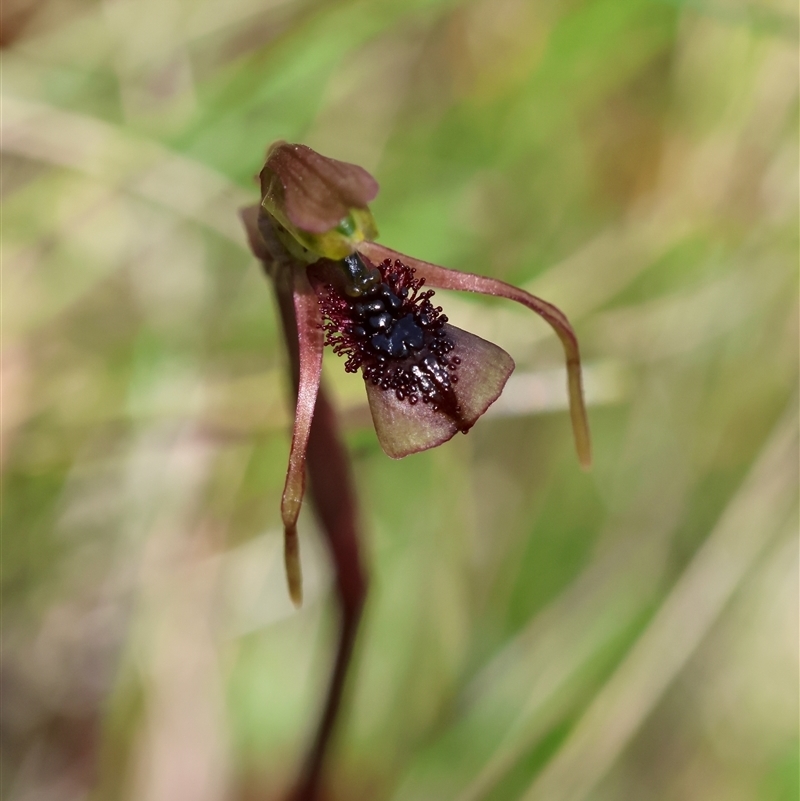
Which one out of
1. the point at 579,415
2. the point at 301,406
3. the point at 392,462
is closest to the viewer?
the point at 301,406

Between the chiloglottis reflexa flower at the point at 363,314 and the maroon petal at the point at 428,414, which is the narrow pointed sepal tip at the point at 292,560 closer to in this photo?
the chiloglottis reflexa flower at the point at 363,314

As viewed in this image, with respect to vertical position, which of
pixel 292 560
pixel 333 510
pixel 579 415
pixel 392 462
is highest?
pixel 579 415

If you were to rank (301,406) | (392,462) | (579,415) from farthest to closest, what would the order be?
(392,462)
(579,415)
(301,406)

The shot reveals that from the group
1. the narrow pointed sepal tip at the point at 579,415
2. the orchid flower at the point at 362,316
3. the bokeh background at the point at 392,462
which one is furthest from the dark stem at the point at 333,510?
the bokeh background at the point at 392,462

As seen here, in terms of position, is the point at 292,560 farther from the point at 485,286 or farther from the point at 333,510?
the point at 485,286

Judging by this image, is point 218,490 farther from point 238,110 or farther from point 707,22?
point 707,22

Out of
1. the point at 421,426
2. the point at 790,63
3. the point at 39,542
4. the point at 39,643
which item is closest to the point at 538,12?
the point at 790,63

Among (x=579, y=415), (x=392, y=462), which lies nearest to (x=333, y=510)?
(x=579, y=415)

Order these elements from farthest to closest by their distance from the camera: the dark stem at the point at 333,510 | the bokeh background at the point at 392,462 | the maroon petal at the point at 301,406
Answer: the bokeh background at the point at 392,462 → the dark stem at the point at 333,510 → the maroon petal at the point at 301,406
